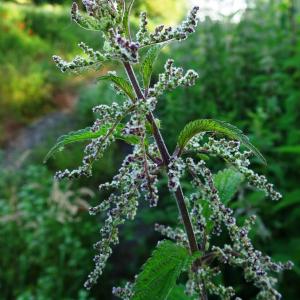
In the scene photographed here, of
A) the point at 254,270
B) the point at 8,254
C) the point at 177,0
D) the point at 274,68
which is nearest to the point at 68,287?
the point at 8,254

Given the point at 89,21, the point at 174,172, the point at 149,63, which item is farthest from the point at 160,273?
the point at 89,21

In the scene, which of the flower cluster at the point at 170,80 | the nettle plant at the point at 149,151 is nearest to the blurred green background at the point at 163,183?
the nettle plant at the point at 149,151

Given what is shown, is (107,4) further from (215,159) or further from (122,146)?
(122,146)

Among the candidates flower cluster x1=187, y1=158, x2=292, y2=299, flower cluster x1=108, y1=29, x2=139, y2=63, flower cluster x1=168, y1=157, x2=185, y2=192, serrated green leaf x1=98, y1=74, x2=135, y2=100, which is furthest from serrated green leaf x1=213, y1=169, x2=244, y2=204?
flower cluster x1=108, y1=29, x2=139, y2=63

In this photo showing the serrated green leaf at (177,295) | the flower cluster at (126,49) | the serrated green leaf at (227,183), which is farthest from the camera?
the serrated green leaf at (177,295)

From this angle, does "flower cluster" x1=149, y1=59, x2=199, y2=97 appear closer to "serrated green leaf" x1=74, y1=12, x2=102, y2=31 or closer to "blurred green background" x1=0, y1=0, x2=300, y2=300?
"serrated green leaf" x1=74, y1=12, x2=102, y2=31

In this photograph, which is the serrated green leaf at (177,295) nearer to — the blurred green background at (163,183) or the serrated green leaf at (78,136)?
the serrated green leaf at (78,136)
